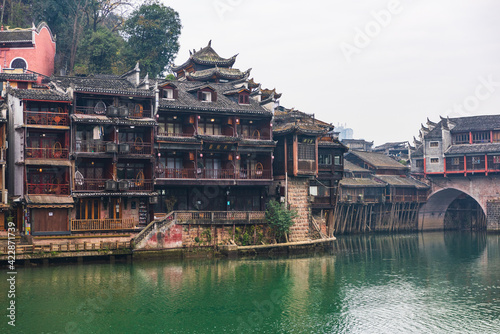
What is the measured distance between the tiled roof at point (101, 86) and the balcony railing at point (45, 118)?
2.67 metres

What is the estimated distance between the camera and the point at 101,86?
5406 centimetres

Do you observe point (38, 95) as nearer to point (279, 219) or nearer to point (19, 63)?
point (19, 63)

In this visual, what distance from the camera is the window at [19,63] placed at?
2714 inches

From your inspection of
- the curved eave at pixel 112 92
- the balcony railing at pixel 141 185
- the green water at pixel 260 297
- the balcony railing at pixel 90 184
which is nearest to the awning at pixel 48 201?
the balcony railing at pixel 90 184

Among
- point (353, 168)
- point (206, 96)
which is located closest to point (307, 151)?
point (206, 96)

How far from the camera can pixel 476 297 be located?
4009 centimetres

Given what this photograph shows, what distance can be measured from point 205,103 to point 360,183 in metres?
33.1

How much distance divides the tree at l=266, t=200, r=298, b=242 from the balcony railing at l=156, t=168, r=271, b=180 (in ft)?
12.4

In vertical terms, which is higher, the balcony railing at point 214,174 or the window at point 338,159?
the window at point 338,159

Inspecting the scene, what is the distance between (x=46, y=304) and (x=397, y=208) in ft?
214

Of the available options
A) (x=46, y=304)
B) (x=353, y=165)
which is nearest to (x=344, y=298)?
(x=46, y=304)

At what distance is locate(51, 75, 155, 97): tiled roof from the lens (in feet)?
172

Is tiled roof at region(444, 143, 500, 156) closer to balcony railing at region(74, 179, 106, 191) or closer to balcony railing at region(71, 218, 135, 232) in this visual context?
balcony railing at region(71, 218, 135, 232)

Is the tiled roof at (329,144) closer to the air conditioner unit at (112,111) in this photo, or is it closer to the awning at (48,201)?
the air conditioner unit at (112,111)
